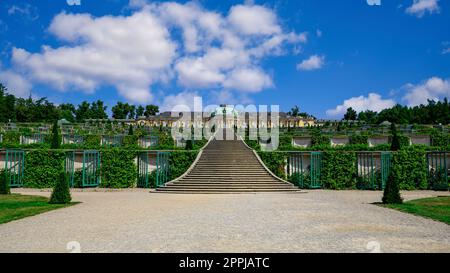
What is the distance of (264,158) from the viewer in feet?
90.2

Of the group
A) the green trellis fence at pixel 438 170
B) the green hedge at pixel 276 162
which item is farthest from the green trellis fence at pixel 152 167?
the green trellis fence at pixel 438 170

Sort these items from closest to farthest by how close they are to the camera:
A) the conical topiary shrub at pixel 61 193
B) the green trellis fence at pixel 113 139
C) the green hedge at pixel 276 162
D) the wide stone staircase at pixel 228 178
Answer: the conical topiary shrub at pixel 61 193 < the wide stone staircase at pixel 228 178 < the green hedge at pixel 276 162 < the green trellis fence at pixel 113 139

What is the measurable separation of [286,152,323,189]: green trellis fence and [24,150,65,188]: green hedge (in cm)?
1679

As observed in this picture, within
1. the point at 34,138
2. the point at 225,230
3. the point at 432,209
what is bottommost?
the point at 432,209

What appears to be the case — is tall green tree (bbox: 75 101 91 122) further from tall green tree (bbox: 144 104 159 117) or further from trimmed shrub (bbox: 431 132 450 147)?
trimmed shrub (bbox: 431 132 450 147)

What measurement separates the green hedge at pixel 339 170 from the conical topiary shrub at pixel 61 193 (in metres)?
17.1

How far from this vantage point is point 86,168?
86.4 feet

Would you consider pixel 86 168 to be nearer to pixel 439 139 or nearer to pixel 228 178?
pixel 228 178

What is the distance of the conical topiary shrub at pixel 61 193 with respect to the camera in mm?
15797

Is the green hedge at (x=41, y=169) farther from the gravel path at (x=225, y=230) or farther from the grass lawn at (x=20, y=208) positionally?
the gravel path at (x=225, y=230)

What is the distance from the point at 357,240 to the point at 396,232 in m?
1.77

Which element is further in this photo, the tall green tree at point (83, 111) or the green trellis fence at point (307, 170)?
the tall green tree at point (83, 111)

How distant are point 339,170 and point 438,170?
6.97 m

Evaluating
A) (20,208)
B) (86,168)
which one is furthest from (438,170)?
(20,208)
